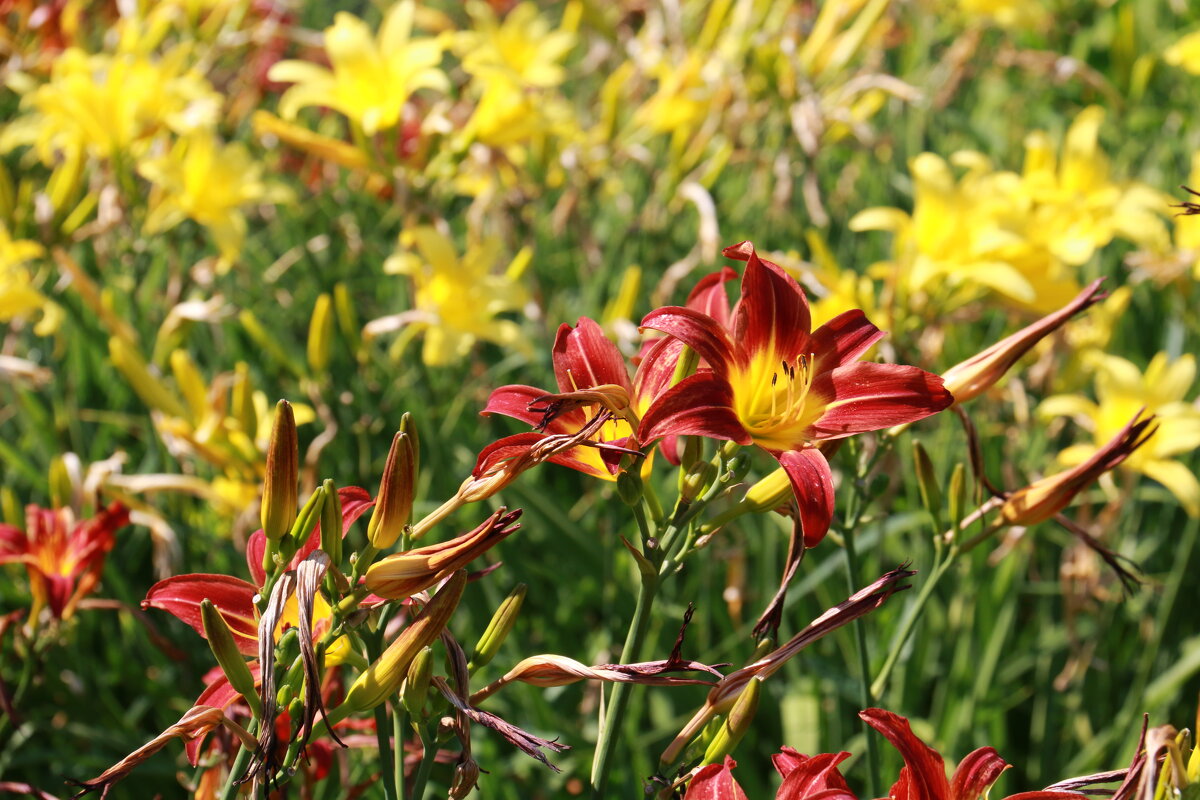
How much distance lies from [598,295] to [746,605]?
35.8 inches

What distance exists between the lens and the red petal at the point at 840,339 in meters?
0.93

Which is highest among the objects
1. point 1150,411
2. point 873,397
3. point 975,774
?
point 873,397

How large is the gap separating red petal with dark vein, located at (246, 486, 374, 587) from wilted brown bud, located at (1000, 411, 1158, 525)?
24.9 inches

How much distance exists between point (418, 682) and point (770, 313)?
415 millimetres

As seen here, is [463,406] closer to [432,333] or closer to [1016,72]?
[432,333]

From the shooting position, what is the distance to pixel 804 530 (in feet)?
2.58

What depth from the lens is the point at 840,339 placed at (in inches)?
36.7

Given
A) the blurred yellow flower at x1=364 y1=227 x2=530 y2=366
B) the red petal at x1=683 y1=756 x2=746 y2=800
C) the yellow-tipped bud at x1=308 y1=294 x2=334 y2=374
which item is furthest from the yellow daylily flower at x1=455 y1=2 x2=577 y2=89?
the red petal at x1=683 y1=756 x2=746 y2=800

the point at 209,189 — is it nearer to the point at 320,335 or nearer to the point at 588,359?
the point at 320,335

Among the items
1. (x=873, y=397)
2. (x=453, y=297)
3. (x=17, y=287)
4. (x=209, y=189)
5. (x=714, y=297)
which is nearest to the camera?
(x=873, y=397)

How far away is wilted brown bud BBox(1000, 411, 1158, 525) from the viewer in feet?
3.21

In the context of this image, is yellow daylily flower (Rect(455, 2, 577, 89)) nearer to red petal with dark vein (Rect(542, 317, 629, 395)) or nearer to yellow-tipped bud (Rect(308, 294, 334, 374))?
yellow-tipped bud (Rect(308, 294, 334, 374))

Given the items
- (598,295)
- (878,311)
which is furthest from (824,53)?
(878,311)

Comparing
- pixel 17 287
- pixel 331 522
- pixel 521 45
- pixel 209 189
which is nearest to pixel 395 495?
pixel 331 522
